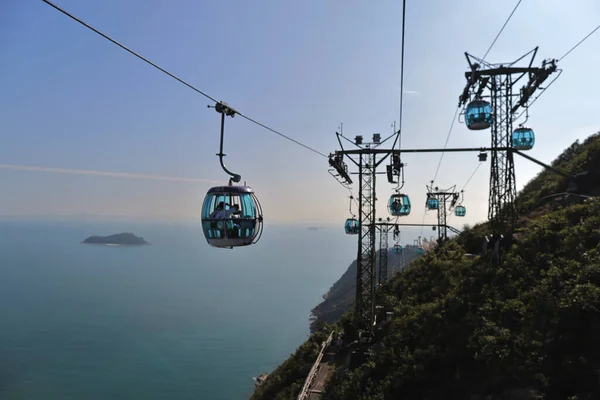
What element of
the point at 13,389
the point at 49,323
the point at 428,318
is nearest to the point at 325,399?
the point at 428,318

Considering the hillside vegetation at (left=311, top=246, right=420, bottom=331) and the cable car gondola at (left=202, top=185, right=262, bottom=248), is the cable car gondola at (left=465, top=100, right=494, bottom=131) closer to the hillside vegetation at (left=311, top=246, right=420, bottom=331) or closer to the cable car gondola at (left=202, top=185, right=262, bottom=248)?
the cable car gondola at (left=202, top=185, right=262, bottom=248)

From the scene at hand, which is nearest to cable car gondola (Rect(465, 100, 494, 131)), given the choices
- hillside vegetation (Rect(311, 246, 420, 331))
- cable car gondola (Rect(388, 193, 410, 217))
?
cable car gondola (Rect(388, 193, 410, 217))

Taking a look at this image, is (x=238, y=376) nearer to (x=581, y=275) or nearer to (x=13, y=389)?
(x=13, y=389)

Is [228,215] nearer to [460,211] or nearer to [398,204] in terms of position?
[398,204]

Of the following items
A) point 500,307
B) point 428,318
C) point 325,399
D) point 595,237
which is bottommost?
point 325,399

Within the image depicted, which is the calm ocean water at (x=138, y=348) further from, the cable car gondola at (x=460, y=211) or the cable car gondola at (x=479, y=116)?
the cable car gondola at (x=479, y=116)
